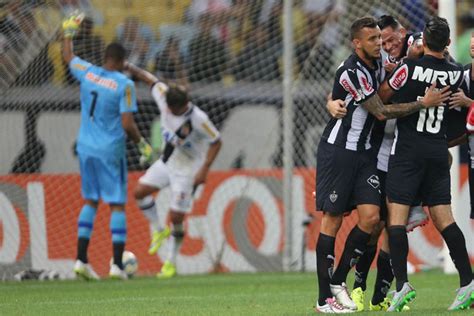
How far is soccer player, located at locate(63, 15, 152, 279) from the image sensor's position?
12703 millimetres

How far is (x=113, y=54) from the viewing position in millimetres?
12727

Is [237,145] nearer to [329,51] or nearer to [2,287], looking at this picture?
[329,51]

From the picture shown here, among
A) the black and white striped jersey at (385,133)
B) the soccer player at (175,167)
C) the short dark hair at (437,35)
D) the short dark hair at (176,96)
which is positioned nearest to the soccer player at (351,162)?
the black and white striped jersey at (385,133)

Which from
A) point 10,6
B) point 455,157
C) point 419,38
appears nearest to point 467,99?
point 419,38

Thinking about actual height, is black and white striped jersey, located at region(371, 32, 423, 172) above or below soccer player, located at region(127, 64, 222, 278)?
above

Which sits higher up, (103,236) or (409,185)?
(409,185)

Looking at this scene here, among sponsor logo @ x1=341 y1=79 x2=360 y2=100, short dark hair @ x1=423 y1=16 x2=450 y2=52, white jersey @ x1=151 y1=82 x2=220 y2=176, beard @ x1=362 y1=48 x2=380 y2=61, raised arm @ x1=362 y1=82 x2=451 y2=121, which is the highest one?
short dark hair @ x1=423 y1=16 x2=450 y2=52

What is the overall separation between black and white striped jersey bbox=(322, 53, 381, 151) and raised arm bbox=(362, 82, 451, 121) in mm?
88

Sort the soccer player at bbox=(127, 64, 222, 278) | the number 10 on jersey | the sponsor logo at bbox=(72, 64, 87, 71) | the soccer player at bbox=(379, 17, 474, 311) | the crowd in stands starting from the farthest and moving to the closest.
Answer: the crowd in stands, the soccer player at bbox=(127, 64, 222, 278), the sponsor logo at bbox=(72, 64, 87, 71), the number 10 on jersey, the soccer player at bbox=(379, 17, 474, 311)

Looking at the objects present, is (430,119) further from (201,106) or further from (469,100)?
Result: (201,106)

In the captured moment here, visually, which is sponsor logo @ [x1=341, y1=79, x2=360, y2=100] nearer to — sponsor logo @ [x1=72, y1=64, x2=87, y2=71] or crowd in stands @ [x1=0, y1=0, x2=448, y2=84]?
sponsor logo @ [x1=72, y1=64, x2=87, y2=71]

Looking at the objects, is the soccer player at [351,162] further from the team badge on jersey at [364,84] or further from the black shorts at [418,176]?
the black shorts at [418,176]

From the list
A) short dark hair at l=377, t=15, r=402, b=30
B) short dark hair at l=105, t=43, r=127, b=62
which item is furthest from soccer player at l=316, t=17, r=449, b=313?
short dark hair at l=105, t=43, r=127, b=62

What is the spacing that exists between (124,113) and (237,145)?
13.7ft
